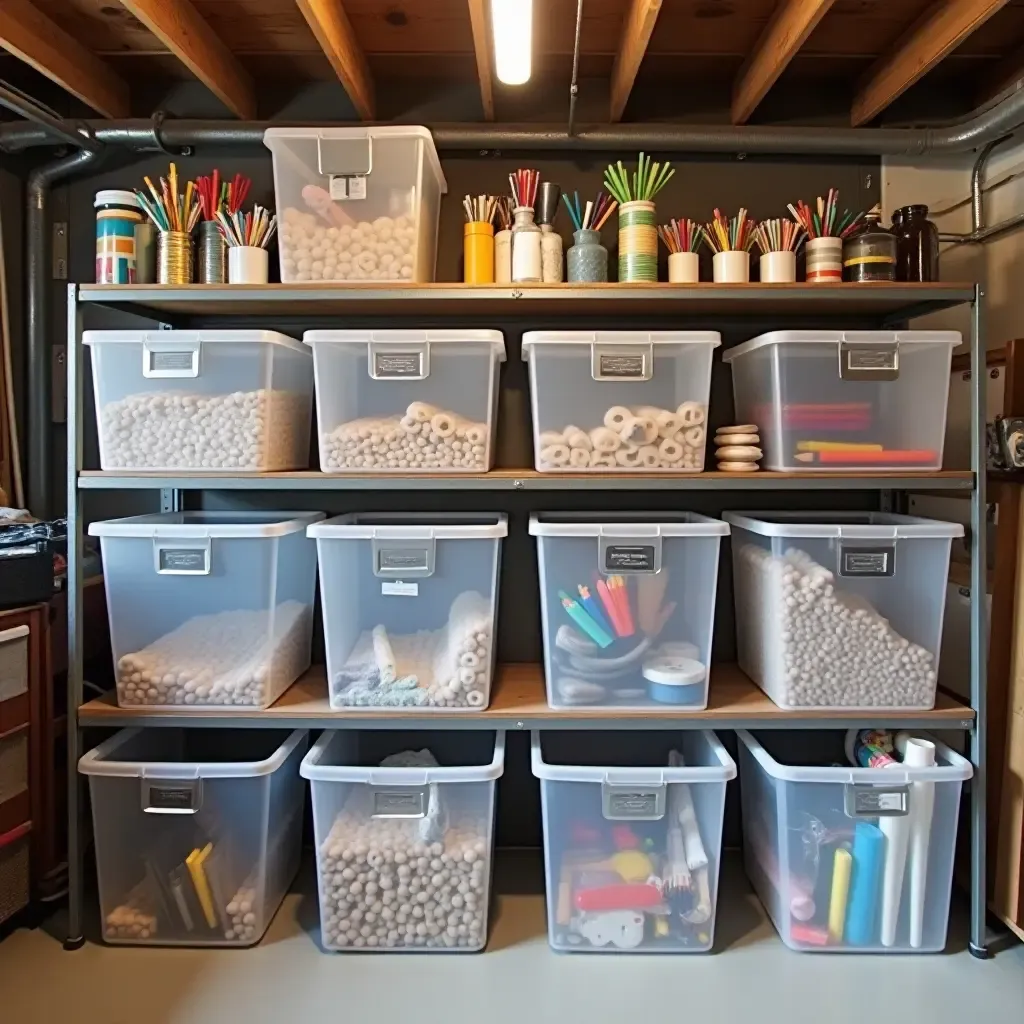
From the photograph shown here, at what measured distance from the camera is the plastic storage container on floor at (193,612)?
1.81 meters

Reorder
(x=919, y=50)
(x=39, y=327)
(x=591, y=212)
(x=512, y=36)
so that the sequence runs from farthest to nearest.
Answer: (x=39, y=327) < (x=591, y=212) < (x=919, y=50) < (x=512, y=36)

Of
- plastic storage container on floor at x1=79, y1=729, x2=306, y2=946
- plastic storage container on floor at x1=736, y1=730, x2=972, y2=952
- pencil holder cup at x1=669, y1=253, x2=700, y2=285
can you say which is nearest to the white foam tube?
plastic storage container on floor at x1=736, y1=730, x2=972, y2=952

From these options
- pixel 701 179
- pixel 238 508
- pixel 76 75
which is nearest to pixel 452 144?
pixel 701 179

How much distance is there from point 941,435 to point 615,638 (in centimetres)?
85

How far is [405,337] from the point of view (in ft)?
5.86

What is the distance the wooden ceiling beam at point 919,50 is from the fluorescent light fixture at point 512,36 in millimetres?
947

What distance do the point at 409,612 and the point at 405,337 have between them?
0.61m

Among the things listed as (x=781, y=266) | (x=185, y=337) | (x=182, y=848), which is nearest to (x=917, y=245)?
(x=781, y=266)

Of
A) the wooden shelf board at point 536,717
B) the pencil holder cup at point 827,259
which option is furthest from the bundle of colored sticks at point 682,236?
the wooden shelf board at point 536,717

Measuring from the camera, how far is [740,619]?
2.12 meters

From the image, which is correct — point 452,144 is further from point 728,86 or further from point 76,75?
point 76,75

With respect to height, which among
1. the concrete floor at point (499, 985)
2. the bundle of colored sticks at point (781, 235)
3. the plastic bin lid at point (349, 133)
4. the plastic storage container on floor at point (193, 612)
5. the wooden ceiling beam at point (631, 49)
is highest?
the wooden ceiling beam at point (631, 49)

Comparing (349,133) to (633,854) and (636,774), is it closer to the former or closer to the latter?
(636,774)

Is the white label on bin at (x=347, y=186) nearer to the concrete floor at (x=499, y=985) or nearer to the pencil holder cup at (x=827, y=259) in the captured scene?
the pencil holder cup at (x=827, y=259)
